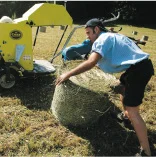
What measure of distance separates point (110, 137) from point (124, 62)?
124cm

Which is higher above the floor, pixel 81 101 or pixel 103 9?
pixel 81 101

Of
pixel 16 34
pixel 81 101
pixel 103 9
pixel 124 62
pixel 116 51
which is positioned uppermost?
pixel 116 51

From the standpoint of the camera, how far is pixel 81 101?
13.8 feet

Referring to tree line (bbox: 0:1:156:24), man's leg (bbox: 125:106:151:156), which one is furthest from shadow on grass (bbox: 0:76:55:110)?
tree line (bbox: 0:1:156:24)

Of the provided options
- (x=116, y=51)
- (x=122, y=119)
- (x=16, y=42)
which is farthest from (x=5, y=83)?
(x=116, y=51)

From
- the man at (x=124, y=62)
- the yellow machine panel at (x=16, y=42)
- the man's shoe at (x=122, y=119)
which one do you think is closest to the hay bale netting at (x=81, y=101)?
the man's shoe at (x=122, y=119)

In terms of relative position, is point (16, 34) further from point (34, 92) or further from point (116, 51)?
point (116, 51)

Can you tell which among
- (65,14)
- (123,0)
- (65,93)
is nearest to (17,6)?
(123,0)

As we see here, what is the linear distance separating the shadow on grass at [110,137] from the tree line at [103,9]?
24.1 metres

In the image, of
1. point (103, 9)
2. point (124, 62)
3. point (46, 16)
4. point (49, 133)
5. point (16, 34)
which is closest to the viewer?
point (124, 62)

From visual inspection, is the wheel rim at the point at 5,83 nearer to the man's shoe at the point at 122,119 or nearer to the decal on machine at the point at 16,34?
the decal on machine at the point at 16,34

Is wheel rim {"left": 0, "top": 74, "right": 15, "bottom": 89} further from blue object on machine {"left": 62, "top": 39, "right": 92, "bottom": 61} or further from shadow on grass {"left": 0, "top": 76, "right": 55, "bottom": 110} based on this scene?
blue object on machine {"left": 62, "top": 39, "right": 92, "bottom": 61}

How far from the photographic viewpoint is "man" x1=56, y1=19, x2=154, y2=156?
341 centimetres

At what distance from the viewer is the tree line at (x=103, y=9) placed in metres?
28.0
